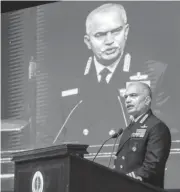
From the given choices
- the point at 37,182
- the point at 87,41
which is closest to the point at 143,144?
the point at 37,182

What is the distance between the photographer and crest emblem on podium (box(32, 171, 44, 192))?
10.4 ft

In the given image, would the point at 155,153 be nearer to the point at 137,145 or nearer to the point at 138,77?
the point at 137,145

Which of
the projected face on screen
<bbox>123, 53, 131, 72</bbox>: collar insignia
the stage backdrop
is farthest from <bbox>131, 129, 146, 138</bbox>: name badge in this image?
the projected face on screen

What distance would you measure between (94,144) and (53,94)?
26.0 inches

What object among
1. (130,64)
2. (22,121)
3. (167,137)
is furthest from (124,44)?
(167,137)

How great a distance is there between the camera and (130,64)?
17.5ft

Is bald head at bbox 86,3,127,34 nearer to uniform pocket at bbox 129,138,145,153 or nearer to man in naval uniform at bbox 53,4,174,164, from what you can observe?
man in naval uniform at bbox 53,4,174,164

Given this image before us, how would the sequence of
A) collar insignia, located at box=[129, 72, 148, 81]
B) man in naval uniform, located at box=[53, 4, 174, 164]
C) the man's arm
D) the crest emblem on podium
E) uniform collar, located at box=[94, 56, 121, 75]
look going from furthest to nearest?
uniform collar, located at box=[94, 56, 121, 75]
man in naval uniform, located at box=[53, 4, 174, 164]
collar insignia, located at box=[129, 72, 148, 81]
the man's arm
the crest emblem on podium

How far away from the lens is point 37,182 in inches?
127

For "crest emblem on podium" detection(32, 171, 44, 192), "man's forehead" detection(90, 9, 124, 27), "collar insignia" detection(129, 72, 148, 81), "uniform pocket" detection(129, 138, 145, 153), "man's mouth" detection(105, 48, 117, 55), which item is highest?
"man's forehead" detection(90, 9, 124, 27)

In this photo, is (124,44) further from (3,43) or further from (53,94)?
(3,43)

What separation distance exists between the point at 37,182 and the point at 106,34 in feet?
8.56

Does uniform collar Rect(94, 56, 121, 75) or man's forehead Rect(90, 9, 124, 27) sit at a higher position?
man's forehead Rect(90, 9, 124, 27)

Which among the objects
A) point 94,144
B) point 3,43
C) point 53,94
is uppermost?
point 3,43
